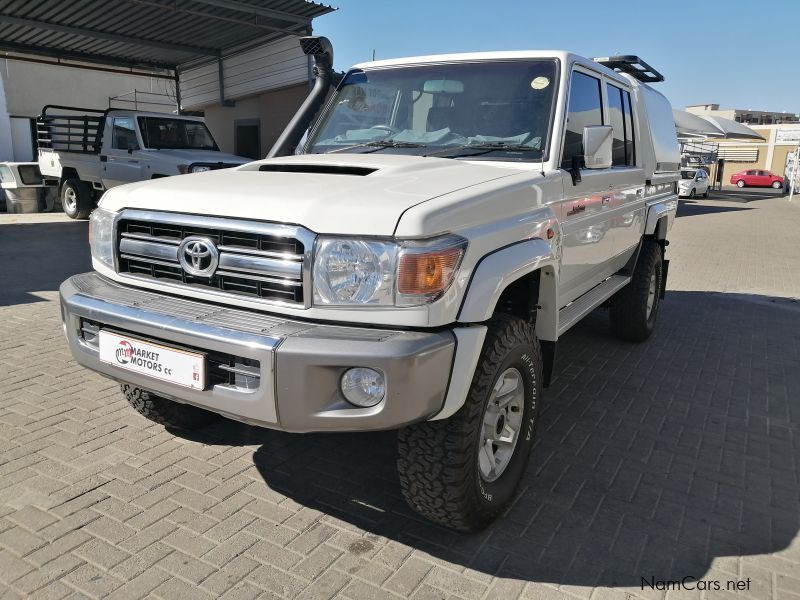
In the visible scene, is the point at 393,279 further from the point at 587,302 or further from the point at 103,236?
the point at 587,302

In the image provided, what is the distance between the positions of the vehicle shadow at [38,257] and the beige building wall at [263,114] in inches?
188

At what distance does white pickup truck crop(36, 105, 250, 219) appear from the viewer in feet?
35.3

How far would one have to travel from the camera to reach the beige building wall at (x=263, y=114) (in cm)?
1441

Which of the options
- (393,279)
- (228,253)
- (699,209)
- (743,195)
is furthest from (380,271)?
(743,195)

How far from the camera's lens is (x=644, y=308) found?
539 cm

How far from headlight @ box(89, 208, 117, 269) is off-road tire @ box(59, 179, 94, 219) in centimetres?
1135

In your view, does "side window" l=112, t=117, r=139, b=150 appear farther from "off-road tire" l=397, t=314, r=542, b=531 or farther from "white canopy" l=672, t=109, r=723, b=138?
"white canopy" l=672, t=109, r=723, b=138

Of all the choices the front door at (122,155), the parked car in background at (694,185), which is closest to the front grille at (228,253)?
the front door at (122,155)

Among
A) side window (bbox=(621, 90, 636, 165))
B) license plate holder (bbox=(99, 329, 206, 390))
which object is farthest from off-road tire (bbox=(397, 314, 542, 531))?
side window (bbox=(621, 90, 636, 165))

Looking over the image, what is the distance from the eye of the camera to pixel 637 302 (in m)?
5.36

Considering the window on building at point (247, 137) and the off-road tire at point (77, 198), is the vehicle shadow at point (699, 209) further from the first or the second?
the off-road tire at point (77, 198)

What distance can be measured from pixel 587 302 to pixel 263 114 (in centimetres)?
1305

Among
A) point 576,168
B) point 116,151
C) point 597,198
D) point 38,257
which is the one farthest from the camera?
point 116,151

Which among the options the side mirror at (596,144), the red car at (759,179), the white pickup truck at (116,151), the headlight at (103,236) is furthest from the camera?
the red car at (759,179)
